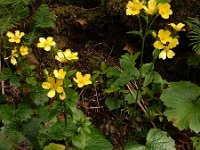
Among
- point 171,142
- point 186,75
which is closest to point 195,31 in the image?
point 186,75

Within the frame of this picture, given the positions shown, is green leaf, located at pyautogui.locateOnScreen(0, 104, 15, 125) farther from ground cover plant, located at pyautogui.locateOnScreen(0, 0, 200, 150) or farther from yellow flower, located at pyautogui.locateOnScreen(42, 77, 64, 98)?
yellow flower, located at pyautogui.locateOnScreen(42, 77, 64, 98)

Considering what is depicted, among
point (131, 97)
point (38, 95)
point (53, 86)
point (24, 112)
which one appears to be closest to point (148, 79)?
point (131, 97)

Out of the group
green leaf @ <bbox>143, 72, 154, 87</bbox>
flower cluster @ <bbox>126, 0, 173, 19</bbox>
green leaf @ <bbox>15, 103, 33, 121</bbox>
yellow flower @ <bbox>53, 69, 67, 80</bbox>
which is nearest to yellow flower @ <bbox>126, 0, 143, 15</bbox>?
flower cluster @ <bbox>126, 0, 173, 19</bbox>

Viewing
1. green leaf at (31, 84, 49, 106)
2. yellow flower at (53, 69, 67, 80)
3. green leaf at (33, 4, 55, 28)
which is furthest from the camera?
green leaf at (33, 4, 55, 28)

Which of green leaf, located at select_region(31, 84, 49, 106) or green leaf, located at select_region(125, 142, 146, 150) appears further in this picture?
green leaf, located at select_region(31, 84, 49, 106)

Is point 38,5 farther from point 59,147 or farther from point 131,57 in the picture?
point 59,147

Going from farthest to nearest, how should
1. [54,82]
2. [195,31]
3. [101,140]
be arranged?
[195,31], [101,140], [54,82]
